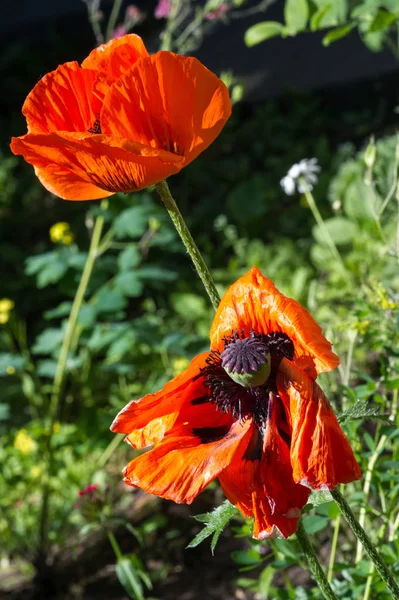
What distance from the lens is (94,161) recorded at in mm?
821

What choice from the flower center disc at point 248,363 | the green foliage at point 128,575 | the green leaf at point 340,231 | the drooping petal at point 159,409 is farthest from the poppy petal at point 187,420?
the green leaf at point 340,231

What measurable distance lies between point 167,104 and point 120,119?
0.06 meters

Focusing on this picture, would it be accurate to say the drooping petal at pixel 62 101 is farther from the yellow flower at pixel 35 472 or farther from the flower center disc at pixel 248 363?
the yellow flower at pixel 35 472

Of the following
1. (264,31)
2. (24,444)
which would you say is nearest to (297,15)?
(264,31)

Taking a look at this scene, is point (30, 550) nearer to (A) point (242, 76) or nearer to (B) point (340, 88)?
(B) point (340, 88)

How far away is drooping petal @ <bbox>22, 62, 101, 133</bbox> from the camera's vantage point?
34.1 inches

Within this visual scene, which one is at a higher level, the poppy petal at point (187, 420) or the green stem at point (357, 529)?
the poppy petal at point (187, 420)

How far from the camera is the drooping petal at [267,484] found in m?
0.79

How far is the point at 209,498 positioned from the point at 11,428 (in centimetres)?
114

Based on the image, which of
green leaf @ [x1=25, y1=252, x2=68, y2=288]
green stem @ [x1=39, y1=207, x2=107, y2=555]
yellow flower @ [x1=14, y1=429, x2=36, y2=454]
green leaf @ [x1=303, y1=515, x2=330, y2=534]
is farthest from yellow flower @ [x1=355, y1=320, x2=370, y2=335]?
yellow flower @ [x1=14, y1=429, x2=36, y2=454]

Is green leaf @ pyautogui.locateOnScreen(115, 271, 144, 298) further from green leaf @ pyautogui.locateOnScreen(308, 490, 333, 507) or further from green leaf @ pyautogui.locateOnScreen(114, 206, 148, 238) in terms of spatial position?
green leaf @ pyautogui.locateOnScreen(308, 490, 333, 507)

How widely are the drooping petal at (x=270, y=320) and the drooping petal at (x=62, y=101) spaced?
27 centimetres

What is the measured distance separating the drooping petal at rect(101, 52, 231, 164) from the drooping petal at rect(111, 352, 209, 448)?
0.82 feet

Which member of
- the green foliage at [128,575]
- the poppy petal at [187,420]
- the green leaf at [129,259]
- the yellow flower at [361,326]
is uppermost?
the green leaf at [129,259]
